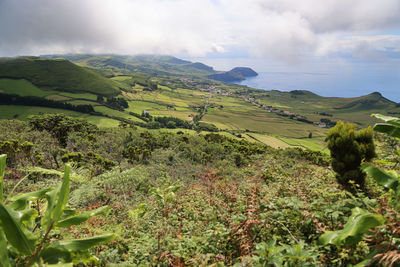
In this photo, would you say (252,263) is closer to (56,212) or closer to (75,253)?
(75,253)

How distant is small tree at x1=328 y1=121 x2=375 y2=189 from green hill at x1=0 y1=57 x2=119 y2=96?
367ft

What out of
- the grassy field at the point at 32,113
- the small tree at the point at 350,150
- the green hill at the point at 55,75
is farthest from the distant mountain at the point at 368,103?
the small tree at the point at 350,150

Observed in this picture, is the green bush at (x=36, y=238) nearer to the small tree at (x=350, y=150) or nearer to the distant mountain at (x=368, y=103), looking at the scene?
the small tree at (x=350, y=150)

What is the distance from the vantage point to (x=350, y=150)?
6.99 meters

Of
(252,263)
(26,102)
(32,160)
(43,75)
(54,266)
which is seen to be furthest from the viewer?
(43,75)

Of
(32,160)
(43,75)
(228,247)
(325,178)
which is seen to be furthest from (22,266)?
(43,75)

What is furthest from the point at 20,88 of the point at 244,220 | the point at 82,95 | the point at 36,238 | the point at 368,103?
the point at 368,103

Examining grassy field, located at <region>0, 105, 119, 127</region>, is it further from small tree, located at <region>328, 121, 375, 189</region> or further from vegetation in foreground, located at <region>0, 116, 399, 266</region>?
small tree, located at <region>328, 121, 375, 189</region>

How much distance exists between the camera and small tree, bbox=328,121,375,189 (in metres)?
6.83

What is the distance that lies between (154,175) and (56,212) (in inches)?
445

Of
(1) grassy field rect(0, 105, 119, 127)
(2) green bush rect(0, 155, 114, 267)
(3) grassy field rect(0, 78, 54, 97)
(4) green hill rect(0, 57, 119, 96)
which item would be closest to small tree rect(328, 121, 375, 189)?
(2) green bush rect(0, 155, 114, 267)

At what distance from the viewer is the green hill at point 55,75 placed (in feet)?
304

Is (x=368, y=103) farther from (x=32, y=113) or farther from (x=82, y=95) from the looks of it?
(x=32, y=113)

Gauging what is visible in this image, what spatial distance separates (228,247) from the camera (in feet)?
10.8
